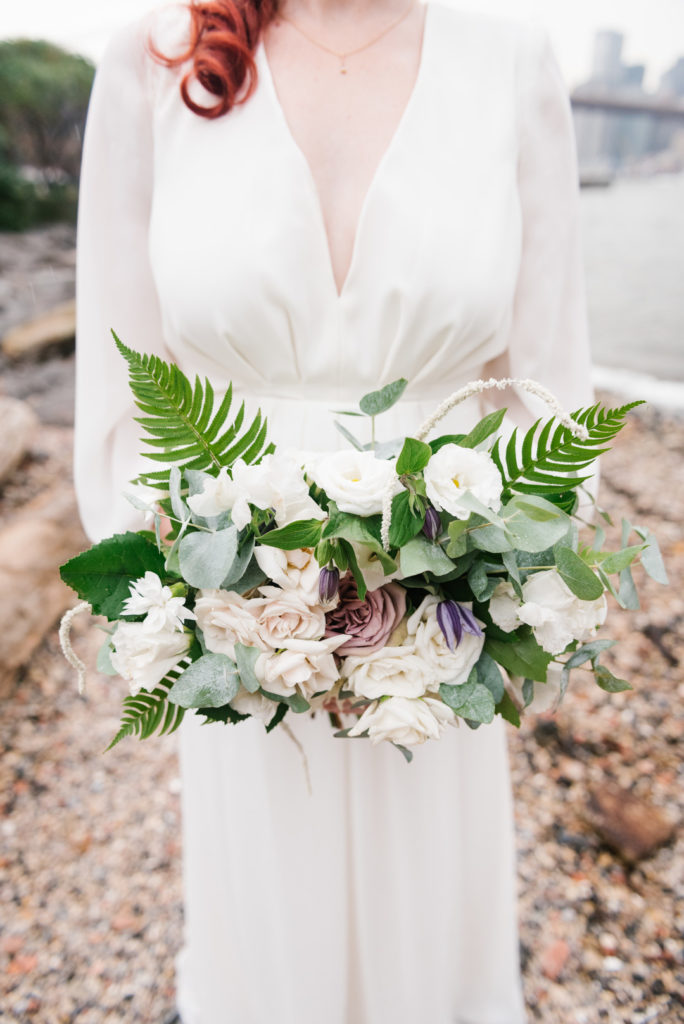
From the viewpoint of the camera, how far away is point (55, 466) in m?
4.16

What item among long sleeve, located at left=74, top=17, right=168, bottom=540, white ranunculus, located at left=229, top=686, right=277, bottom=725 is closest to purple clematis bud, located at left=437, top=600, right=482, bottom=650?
white ranunculus, located at left=229, top=686, right=277, bottom=725

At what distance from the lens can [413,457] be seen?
62cm

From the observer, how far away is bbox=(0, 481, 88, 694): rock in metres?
2.57

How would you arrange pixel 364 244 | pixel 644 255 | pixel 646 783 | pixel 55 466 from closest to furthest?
pixel 364 244 < pixel 646 783 < pixel 55 466 < pixel 644 255

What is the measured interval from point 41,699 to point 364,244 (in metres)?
2.33

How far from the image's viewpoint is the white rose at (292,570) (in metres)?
0.65

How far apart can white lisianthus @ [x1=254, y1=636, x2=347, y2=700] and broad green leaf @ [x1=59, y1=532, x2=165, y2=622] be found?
164 millimetres

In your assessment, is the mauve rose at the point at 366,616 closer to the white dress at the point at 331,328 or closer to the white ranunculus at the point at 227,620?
the white ranunculus at the point at 227,620

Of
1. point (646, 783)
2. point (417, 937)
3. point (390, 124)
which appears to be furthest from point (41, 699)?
point (390, 124)

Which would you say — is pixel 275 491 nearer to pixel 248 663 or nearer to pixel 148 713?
pixel 248 663

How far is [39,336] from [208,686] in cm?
597

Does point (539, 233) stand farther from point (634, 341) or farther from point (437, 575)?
point (634, 341)

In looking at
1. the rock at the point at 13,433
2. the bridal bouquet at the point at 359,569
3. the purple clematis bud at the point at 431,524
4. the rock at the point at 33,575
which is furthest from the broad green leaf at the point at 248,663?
the rock at the point at 13,433

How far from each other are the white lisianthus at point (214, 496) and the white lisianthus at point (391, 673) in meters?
0.21
